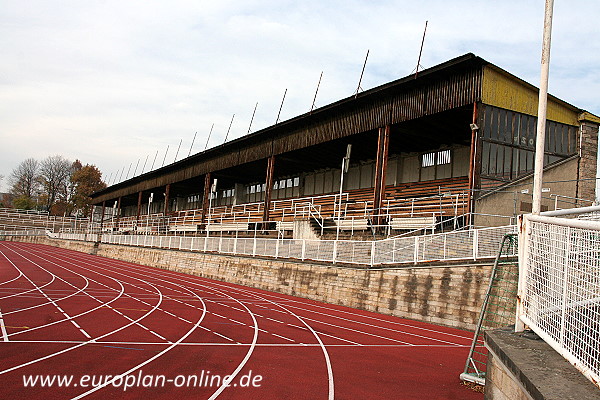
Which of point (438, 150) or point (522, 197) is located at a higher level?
point (438, 150)

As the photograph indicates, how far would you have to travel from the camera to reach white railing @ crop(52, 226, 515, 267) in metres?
12.5

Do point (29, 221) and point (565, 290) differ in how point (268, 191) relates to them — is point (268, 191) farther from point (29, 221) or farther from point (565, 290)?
point (29, 221)

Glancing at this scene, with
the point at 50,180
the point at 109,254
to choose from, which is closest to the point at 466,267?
the point at 109,254

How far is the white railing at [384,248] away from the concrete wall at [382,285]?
37 cm

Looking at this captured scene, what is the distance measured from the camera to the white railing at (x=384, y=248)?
12492 millimetres

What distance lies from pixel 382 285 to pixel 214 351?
7750 mm

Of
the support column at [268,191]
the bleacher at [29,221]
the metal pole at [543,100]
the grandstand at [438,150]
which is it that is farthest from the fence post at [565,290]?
the bleacher at [29,221]

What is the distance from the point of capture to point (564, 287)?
398cm

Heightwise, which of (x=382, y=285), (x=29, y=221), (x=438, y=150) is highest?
(x=438, y=150)

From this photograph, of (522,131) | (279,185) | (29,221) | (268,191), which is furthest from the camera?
(29,221)

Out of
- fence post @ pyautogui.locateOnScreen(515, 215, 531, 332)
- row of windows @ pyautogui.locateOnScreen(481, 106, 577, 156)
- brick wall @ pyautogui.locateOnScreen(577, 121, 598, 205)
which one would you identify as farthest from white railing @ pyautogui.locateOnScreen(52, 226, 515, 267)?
brick wall @ pyautogui.locateOnScreen(577, 121, 598, 205)

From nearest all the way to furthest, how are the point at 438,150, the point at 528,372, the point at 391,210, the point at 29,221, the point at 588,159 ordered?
1. the point at 528,372
2. the point at 588,159
3. the point at 391,210
4. the point at 438,150
5. the point at 29,221

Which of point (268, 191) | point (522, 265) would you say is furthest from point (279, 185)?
point (522, 265)

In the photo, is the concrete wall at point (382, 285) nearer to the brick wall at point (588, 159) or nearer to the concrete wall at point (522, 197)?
the concrete wall at point (522, 197)
